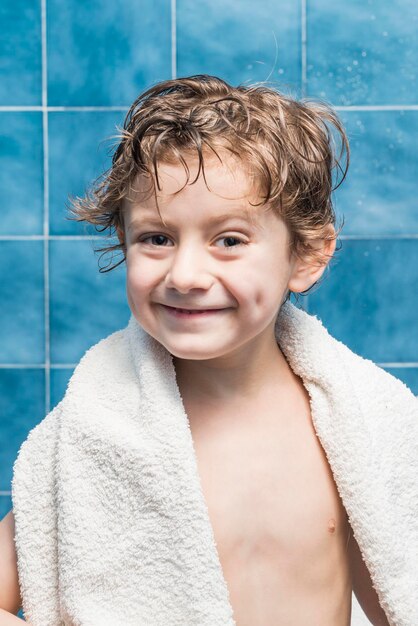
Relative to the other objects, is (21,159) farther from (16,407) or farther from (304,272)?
(304,272)

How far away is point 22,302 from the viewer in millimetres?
1861

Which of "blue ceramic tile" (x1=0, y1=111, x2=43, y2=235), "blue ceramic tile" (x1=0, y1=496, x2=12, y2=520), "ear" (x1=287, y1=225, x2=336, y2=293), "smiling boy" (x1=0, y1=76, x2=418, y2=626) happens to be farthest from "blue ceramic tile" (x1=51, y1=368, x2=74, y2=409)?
"ear" (x1=287, y1=225, x2=336, y2=293)

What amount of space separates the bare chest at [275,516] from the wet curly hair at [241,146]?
0.21 metres

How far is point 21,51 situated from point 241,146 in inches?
43.0

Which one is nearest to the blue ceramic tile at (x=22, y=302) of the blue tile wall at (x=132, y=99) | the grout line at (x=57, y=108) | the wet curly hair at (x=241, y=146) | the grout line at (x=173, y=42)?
the blue tile wall at (x=132, y=99)

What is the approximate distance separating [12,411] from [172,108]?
1.14 meters

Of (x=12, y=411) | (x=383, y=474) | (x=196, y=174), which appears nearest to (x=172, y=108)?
(x=196, y=174)

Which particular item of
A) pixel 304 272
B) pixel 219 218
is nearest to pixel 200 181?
pixel 219 218

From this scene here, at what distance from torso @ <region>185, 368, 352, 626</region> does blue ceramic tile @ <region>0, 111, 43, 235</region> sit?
99cm

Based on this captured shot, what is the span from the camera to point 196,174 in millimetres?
833

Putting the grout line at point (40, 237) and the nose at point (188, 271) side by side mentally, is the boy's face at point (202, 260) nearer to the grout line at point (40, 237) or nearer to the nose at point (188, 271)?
the nose at point (188, 271)

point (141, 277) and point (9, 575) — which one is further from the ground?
point (141, 277)

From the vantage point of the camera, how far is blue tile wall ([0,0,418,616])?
5.82 feet

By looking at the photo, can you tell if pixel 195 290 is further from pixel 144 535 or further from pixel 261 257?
pixel 144 535
